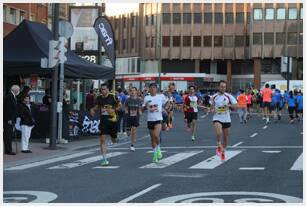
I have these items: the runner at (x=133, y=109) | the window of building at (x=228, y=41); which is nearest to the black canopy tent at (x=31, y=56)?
the runner at (x=133, y=109)

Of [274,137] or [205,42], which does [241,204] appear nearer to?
[274,137]

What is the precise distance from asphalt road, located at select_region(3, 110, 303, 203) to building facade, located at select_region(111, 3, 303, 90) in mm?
68833

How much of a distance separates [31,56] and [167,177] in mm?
9267

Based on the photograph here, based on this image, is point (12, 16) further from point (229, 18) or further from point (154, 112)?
point (154, 112)

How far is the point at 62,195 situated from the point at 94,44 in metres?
18.7

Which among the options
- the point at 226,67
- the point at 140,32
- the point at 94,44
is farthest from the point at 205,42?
the point at 94,44

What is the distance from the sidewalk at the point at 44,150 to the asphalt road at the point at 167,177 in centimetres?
38

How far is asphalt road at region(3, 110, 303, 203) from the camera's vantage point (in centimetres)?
919

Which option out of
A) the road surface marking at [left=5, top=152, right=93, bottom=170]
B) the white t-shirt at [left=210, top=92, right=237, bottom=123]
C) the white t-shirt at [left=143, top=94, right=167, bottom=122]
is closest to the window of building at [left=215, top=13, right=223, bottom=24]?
the road surface marking at [left=5, top=152, right=93, bottom=170]

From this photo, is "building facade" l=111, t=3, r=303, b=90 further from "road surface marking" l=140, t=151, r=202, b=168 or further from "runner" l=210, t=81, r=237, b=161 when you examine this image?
"runner" l=210, t=81, r=237, b=161

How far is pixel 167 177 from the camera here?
11.3 m

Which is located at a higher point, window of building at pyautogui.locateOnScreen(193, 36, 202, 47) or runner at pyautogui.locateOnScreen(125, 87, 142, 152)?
window of building at pyautogui.locateOnScreen(193, 36, 202, 47)

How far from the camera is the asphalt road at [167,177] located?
30.1ft

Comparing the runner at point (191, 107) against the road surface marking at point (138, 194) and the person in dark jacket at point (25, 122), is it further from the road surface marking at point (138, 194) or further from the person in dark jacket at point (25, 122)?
the road surface marking at point (138, 194)
